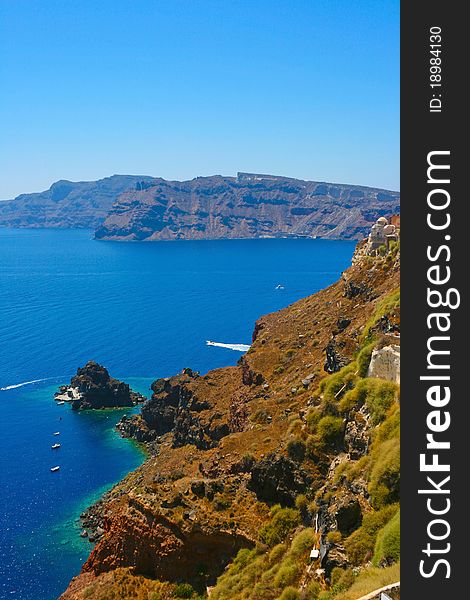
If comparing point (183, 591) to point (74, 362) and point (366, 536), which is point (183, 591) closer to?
point (366, 536)

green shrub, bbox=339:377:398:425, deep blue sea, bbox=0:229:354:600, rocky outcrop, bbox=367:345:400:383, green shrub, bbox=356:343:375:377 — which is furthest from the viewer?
deep blue sea, bbox=0:229:354:600

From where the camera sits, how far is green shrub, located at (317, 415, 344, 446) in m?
28.1

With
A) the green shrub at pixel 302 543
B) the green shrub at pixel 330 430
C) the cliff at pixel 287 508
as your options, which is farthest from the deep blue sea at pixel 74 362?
the green shrub at pixel 302 543

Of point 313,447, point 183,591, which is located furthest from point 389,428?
point 183,591

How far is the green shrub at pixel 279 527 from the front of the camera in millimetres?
25531

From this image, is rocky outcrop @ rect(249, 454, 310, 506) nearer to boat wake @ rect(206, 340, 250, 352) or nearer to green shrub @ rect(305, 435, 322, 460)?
green shrub @ rect(305, 435, 322, 460)

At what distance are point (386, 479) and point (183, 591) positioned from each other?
10421mm

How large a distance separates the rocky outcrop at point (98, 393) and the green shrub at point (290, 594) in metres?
69.5

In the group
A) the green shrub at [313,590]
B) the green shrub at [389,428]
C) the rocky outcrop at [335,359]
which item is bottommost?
the green shrub at [313,590]

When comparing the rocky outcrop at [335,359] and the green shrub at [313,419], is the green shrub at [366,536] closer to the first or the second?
the green shrub at [313,419]

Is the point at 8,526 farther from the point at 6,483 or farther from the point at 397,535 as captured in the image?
the point at 397,535

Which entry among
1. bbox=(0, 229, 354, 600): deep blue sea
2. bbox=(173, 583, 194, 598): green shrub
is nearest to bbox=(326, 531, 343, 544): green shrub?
bbox=(173, 583, 194, 598): green shrub

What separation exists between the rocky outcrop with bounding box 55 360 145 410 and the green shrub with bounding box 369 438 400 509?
69777 mm

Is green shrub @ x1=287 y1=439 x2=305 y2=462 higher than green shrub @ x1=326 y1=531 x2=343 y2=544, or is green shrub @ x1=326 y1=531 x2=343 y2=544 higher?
green shrub @ x1=287 y1=439 x2=305 y2=462
